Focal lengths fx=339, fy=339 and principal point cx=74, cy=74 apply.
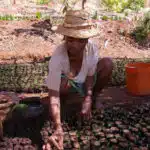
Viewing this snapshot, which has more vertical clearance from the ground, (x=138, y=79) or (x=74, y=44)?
(x=74, y=44)

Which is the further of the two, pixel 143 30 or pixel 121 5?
pixel 121 5

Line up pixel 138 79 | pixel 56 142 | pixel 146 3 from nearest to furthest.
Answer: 1. pixel 56 142
2. pixel 138 79
3. pixel 146 3

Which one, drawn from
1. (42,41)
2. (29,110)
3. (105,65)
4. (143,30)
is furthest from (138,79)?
(143,30)

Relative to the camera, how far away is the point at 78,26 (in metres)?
2.63

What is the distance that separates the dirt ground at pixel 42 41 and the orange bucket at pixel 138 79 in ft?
10.1

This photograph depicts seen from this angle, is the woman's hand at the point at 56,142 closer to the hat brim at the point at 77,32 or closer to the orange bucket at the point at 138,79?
the hat brim at the point at 77,32

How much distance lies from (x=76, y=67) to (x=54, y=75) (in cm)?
32

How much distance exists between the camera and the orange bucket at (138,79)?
4.10 m

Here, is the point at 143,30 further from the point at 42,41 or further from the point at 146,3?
the point at 146,3

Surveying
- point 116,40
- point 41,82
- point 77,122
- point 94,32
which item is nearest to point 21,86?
point 41,82

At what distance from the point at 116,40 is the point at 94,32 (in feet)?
20.0

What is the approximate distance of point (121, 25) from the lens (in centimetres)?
958

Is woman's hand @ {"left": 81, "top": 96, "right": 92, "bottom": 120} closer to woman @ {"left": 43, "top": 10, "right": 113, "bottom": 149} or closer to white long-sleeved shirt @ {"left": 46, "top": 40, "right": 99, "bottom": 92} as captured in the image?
woman @ {"left": 43, "top": 10, "right": 113, "bottom": 149}

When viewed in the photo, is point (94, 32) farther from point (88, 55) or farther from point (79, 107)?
point (79, 107)
